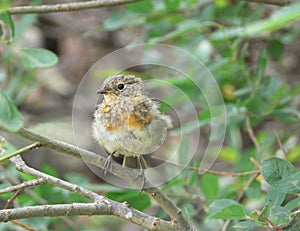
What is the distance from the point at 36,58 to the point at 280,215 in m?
0.81

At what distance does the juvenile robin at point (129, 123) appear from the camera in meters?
1.66

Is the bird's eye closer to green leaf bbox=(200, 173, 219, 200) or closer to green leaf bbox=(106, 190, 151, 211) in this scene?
green leaf bbox=(106, 190, 151, 211)

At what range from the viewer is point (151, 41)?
8.36ft

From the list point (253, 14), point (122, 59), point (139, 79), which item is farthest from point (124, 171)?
point (122, 59)

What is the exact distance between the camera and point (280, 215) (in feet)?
4.64

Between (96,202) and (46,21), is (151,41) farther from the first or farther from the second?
(46,21)

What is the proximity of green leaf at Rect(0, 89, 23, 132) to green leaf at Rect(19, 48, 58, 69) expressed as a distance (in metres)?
0.45

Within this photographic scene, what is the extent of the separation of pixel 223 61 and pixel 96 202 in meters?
1.13

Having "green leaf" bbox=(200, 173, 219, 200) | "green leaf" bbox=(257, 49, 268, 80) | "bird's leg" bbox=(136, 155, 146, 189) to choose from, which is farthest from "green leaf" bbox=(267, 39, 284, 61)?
"bird's leg" bbox=(136, 155, 146, 189)

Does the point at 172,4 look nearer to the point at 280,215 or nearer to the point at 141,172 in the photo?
the point at 141,172

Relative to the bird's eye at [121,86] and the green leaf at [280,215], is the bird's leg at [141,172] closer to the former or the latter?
the bird's eye at [121,86]

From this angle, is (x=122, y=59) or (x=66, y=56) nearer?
(x=122, y=59)

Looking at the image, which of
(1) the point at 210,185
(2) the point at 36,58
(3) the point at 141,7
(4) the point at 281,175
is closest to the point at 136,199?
(1) the point at 210,185

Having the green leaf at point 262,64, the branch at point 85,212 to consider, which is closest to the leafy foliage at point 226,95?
the green leaf at point 262,64
